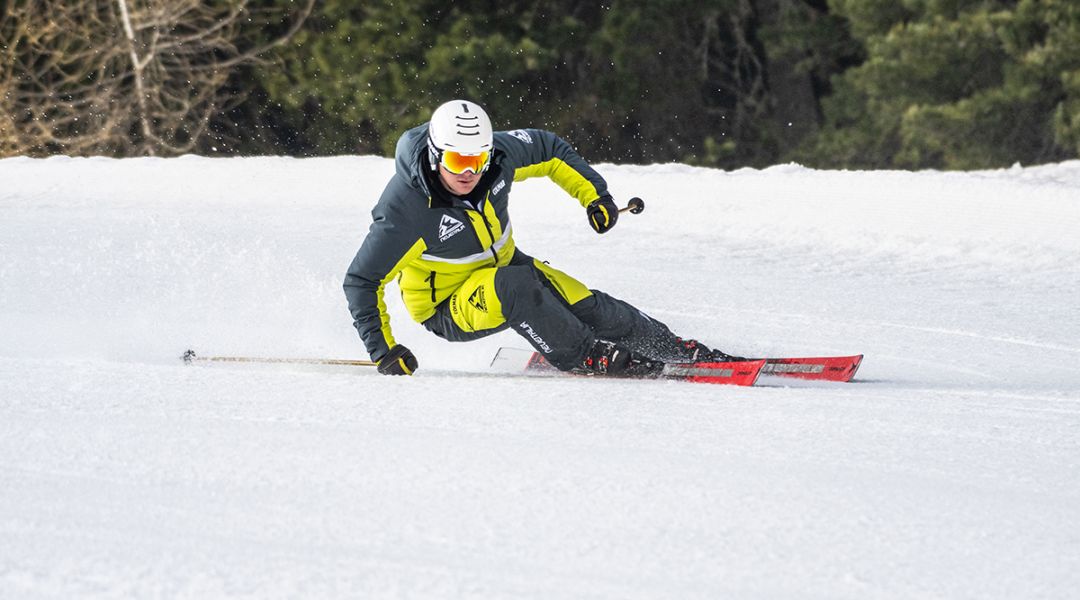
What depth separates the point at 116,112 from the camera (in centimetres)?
1606

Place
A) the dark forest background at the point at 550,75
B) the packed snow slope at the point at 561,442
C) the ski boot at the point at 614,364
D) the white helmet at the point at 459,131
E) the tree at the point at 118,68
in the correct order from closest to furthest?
the packed snow slope at the point at 561,442 → the white helmet at the point at 459,131 → the ski boot at the point at 614,364 → the dark forest background at the point at 550,75 → the tree at the point at 118,68

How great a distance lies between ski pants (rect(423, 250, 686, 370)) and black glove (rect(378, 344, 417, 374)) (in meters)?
0.35

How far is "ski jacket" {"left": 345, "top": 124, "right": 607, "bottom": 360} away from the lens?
4320 mm

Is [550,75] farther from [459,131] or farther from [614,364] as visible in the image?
[459,131]

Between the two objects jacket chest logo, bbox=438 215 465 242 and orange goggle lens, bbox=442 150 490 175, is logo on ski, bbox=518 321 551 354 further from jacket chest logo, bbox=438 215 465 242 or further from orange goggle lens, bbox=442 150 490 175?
orange goggle lens, bbox=442 150 490 175

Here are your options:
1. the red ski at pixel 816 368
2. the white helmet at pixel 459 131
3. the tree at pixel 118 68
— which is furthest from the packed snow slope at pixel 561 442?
the tree at pixel 118 68

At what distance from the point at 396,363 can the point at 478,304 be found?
397 millimetres

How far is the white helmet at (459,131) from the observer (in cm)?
423

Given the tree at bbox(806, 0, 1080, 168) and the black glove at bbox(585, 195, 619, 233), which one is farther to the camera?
the tree at bbox(806, 0, 1080, 168)

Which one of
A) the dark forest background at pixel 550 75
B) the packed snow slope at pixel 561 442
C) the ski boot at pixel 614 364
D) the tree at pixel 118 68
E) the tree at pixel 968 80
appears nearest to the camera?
the packed snow slope at pixel 561 442

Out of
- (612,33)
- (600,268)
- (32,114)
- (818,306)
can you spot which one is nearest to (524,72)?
(612,33)

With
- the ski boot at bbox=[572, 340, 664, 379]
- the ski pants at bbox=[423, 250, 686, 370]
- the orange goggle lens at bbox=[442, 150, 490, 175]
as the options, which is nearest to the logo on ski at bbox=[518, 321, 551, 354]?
the ski pants at bbox=[423, 250, 686, 370]

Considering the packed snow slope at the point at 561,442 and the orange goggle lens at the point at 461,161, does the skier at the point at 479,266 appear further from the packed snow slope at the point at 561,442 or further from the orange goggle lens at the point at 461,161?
the packed snow slope at the point at 561,442

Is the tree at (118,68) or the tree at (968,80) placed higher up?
the tree at (118,68)
